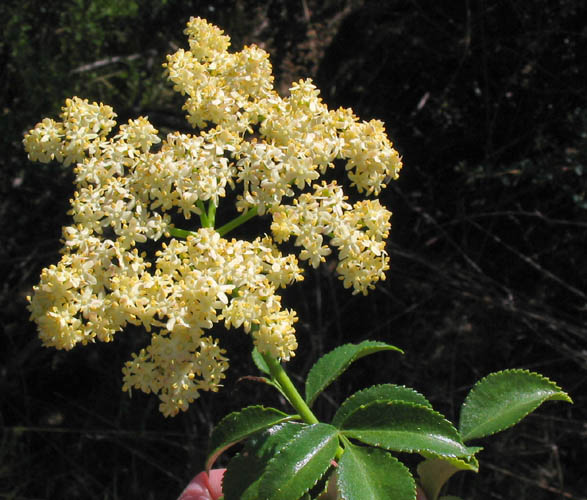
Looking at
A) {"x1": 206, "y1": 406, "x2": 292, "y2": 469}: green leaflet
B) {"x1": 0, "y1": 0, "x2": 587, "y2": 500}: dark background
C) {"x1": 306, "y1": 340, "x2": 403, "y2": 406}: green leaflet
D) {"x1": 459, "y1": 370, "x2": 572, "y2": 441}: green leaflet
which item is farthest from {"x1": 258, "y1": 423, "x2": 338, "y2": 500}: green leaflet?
{"x1": 0, "y1": 0, "x2": 587, "y2": 500}: dark background

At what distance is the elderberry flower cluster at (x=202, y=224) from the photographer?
1.30 metres

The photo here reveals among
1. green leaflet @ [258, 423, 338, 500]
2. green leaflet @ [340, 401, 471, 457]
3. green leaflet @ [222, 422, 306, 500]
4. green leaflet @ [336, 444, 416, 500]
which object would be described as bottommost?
green leaflet @ [222, 422, 306, 500]

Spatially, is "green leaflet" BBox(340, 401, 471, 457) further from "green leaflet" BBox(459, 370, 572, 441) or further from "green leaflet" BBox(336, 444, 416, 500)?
"green leaflet" BBox(459, 370, 572, 441)

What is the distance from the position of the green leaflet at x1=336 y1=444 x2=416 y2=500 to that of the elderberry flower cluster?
291 mm

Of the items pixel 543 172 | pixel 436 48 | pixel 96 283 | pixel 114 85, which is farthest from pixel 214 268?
pixel 114 85

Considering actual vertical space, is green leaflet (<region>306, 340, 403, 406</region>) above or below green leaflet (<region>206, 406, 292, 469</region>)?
above

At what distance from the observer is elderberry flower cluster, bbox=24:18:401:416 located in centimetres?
130

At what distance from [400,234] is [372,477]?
2.09 metres

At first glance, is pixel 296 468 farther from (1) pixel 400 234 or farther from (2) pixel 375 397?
(1) pixel 400 234

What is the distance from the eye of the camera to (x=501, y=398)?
5.28 feet

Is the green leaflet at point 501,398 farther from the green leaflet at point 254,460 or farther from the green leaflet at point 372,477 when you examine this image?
the green leaflet at point 254,460

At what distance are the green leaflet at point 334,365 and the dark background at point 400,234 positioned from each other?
52.9 inches

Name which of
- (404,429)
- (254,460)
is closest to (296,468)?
(254,460)

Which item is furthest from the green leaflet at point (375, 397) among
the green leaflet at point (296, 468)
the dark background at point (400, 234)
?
the dark background at point (400, 234)
